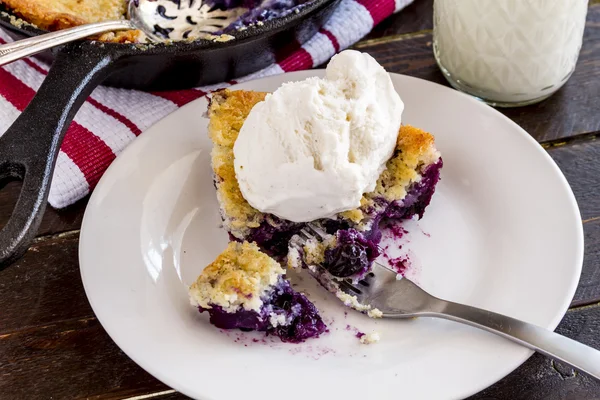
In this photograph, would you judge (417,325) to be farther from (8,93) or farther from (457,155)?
(8,93)

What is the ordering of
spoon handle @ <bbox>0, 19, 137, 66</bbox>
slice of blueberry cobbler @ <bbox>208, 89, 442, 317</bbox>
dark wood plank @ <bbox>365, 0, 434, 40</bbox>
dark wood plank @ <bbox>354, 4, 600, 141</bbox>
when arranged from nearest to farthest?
slice of blueberry cobbler @ <bbox>208, 89, 442, 317</bbox> < spoon handle @ <bbox>0, 19, 137, 66</bbox> < dark wood plank @ <bbox>354, 4, 600, 141</bbox> < dark wood plank @ <bbox>365, 0, 434, 40</bbox>

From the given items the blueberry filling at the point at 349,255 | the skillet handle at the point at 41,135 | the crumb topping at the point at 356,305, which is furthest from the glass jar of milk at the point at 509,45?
the skillet handle at the point at 41,135

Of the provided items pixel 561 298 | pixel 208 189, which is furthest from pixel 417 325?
pixel 208 189

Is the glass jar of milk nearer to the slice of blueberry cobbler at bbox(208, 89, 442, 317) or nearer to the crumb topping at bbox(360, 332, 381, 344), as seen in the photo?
the slice of blueberry cobbler at bbox(208, 89, 442, 317)

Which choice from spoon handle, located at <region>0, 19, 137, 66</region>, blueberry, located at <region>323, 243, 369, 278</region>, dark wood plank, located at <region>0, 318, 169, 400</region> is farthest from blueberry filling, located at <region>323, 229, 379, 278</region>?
spoon handle, located at <region>0, 19, 137, 66</region>

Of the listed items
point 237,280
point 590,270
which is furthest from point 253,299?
point 590,270

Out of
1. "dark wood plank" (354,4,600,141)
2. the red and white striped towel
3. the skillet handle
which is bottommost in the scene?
"dark wood plank" (354,4,600,141)

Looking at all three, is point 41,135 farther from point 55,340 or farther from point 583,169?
point 583,169
